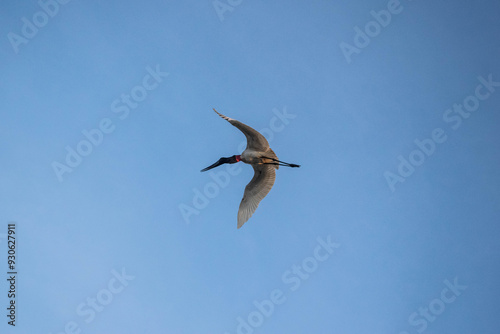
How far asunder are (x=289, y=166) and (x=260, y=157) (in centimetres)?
133

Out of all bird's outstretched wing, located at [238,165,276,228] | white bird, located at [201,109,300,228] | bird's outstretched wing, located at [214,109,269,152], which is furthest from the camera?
bird's outstretched wing, located at [238,165,276,228]

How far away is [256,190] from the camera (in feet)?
79.2

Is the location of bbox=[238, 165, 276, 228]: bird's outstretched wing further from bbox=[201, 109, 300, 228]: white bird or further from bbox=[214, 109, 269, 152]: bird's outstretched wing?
bbox=[214, 109, 269, 152]: bird's outstretched wing

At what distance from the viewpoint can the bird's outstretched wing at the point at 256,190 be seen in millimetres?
23812

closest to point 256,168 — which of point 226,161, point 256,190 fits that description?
point 256,190

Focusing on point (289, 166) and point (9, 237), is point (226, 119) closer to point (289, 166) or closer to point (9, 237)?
point (289, 166)

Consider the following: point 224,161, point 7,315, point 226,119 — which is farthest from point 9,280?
point 226,119

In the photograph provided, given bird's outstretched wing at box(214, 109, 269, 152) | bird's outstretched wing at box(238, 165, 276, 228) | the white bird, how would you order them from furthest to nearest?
bird's outstretched wing at box(238, 165, 276, 228), the white bird, bird's outstretched wing at box(214, 109, 269, 152)

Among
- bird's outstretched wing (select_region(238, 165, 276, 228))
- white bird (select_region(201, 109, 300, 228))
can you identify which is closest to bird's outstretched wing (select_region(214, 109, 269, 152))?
white bird (select_region(201, 109, 300, 228))

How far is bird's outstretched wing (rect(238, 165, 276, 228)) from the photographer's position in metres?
23.8

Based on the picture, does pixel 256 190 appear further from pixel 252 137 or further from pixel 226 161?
pixel 252 137

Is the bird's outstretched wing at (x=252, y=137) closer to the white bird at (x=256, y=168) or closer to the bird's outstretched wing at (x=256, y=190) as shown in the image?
the white bird at (x=256, y=168)

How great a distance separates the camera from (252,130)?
21859 mm

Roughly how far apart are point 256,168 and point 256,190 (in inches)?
38.8
